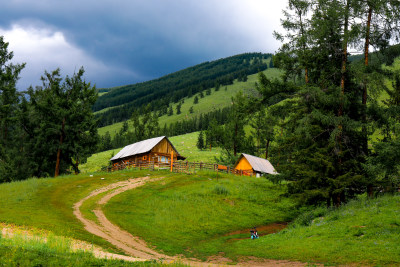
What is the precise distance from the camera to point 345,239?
1455 centimetres

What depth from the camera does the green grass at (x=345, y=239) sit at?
12279mm

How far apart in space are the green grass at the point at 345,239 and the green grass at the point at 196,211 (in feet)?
9.62

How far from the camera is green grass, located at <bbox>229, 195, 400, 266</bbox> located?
40.3 feet

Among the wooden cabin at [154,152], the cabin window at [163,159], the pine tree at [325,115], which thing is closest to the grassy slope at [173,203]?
the pine tree at [325,115]

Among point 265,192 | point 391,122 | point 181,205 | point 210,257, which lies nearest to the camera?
point 210,257

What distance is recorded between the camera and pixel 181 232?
21516 mm

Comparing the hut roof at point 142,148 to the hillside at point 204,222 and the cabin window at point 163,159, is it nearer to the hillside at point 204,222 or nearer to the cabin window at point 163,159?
the cabin window at point 163,159

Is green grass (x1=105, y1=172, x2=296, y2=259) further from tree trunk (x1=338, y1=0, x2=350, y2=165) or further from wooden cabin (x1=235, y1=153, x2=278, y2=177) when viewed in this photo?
wooden cabin (x1=235, y1=153, x2=278, y2=177)

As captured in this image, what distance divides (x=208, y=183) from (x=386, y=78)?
21.1 meters

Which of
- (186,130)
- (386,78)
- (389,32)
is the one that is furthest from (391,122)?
(186,130)

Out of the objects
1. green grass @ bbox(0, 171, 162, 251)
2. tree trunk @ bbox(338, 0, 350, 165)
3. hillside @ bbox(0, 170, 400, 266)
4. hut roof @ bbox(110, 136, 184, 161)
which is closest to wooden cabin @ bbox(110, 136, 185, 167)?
hut roof @ bbox(110, 136, 184, 161)

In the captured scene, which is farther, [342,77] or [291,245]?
[342,77]

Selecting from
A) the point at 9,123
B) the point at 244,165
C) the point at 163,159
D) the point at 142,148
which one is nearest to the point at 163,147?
the point at 163,159

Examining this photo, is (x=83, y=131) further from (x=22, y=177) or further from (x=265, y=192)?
(x=265, y=192)
